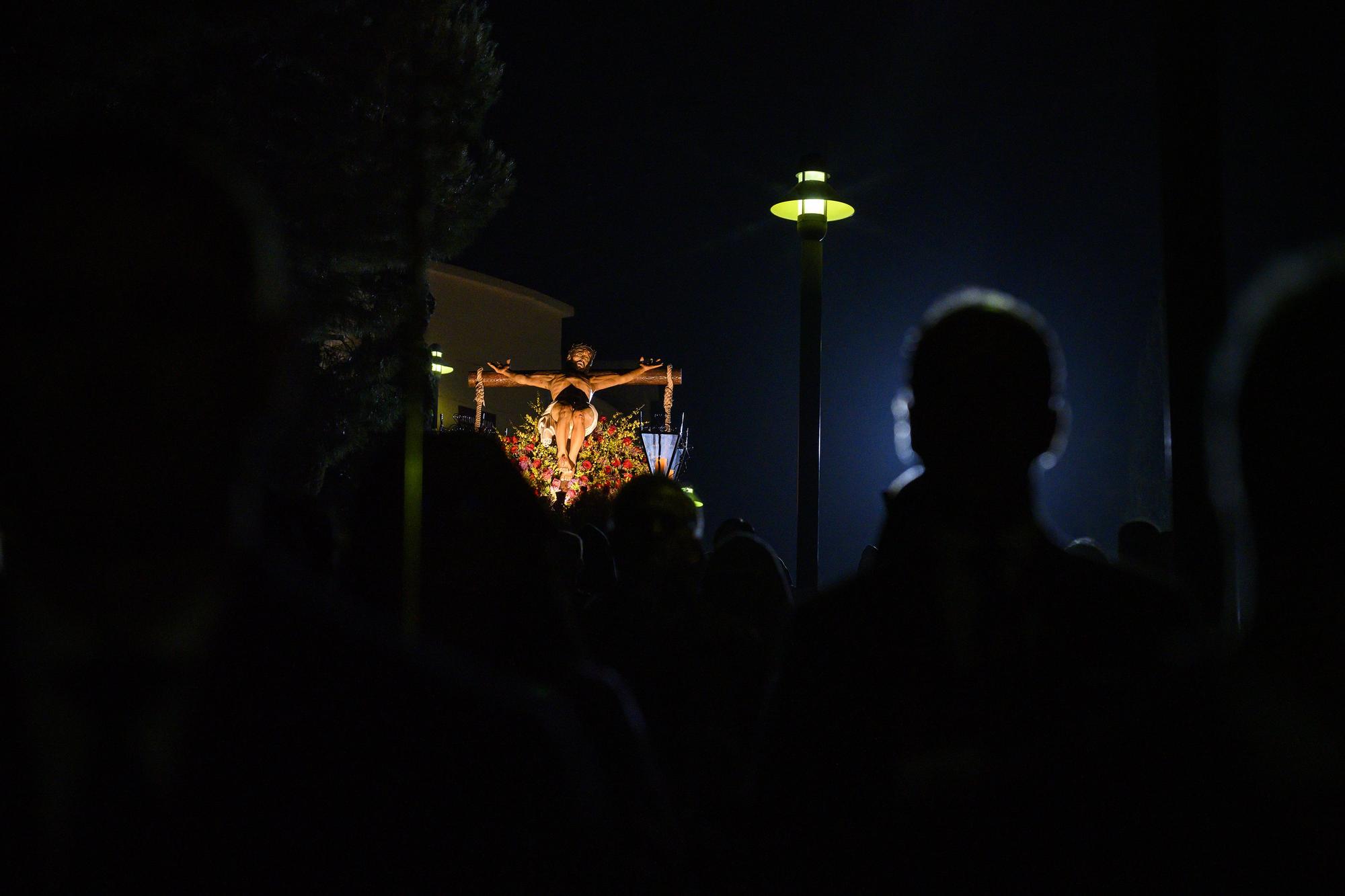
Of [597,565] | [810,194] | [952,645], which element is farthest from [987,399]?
[810,194]

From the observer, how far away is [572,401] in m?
15.7

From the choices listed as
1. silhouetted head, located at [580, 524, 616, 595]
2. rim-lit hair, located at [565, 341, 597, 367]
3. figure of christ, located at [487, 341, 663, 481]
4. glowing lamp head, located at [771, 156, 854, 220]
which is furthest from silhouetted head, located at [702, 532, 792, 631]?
rim-lit hair, located at [565, 341, 597, 367]

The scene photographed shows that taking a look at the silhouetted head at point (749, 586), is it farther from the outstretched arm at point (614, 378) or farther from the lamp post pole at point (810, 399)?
the outstretched arm at point (614, 378)

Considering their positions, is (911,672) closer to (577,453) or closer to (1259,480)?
(1259,480)

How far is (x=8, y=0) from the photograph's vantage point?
7.29m

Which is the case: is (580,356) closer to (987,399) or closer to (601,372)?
(601,372)

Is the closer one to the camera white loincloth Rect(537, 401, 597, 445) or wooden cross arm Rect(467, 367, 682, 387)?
wooden cross arm Rect(467, 367, 682, 387)

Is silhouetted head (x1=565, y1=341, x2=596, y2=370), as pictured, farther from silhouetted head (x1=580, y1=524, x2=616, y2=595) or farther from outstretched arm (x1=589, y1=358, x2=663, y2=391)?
silhouetted head (x1=580, y1=524, x2=616, y2=595)

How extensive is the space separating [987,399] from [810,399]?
6237 mm

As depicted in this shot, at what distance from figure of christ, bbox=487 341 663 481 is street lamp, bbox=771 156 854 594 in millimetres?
7017

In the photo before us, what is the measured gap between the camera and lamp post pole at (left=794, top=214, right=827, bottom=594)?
8.22 metres

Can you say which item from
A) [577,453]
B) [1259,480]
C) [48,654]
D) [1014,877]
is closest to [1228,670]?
[1259,480]

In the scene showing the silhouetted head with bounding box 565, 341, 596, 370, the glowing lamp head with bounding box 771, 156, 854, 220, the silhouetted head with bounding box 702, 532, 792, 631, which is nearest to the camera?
the silhouetted head with bounding box 702, 532, 792, 631

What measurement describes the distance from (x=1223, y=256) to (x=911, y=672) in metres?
1.64
